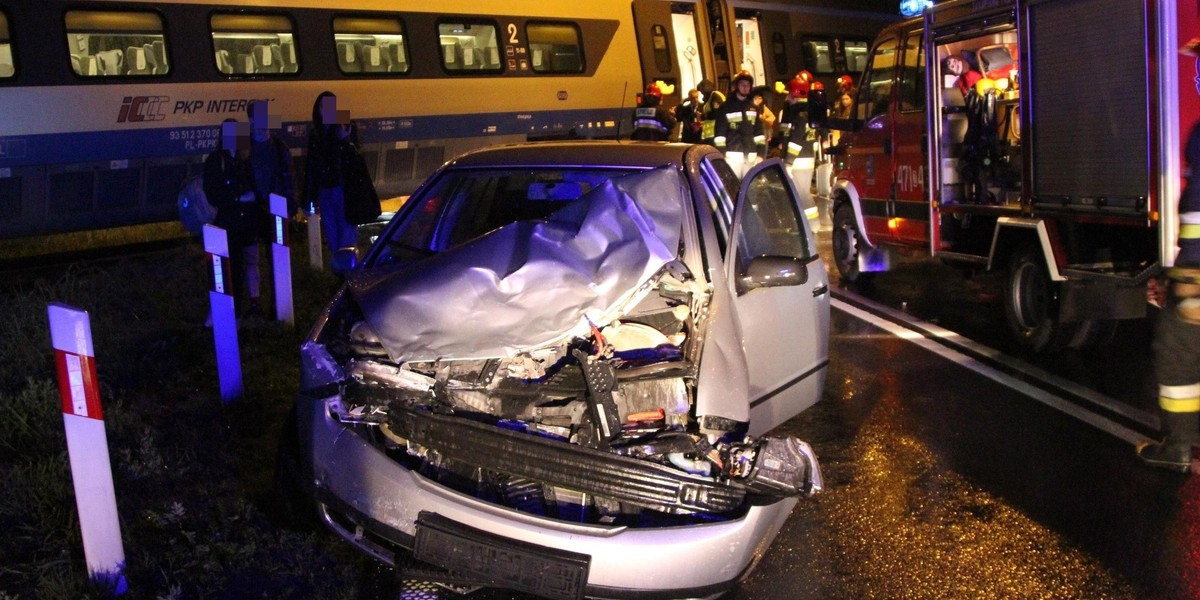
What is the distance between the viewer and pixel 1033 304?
8.71m

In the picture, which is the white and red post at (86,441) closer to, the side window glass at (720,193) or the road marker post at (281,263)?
the side window glass at (720,193)

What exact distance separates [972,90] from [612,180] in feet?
19.5

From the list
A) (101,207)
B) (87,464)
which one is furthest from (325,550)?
(101,207)

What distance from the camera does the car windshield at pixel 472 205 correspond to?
227 inches

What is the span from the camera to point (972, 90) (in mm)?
9883

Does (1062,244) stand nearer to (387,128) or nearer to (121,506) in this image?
(121,506)

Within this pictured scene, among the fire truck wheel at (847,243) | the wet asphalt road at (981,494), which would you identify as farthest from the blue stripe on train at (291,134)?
the wet asphalt road at (981,494)

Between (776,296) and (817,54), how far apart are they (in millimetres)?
21214

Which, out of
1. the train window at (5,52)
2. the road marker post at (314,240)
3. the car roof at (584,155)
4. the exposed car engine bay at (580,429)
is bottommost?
the exposed car engine bay at (580,429)

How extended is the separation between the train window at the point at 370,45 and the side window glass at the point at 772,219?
11140 millimetres

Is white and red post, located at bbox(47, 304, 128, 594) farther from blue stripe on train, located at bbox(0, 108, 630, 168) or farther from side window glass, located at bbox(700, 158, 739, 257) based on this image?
blue stripe on train, located at bbox(0, 108, 630, 168)

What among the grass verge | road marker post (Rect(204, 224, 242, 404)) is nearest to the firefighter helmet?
the grass verge

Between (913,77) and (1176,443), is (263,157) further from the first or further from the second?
(1176,443)

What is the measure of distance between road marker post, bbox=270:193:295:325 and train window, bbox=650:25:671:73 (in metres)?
13.8
